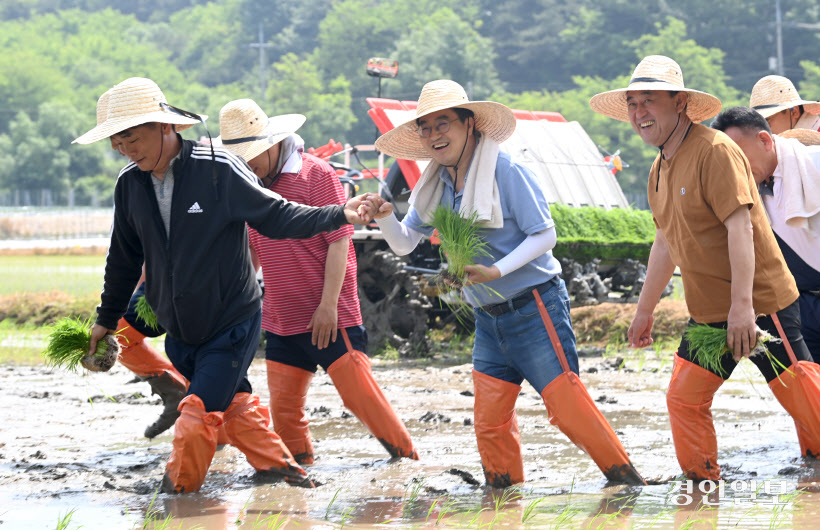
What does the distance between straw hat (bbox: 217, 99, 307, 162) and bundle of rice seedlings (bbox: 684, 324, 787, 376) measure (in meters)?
2.42

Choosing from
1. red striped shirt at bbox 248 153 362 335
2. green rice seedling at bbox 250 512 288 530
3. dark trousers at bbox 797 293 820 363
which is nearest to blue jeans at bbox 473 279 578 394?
red striped shirt at bbox 248 153 362 335

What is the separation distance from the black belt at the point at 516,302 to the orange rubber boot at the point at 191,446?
4.50 feet

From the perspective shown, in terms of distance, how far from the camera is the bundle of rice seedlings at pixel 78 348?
570 centimetres

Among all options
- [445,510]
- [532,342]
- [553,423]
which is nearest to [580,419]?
[553,423]

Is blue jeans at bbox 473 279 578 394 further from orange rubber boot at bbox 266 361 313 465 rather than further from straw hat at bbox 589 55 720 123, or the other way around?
orange rubber boot at bbox 266 361 313 465

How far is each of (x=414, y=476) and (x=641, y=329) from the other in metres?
1.39

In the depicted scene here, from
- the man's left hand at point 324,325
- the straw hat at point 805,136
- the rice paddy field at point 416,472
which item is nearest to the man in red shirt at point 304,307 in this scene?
the man's left hand at point 324,325

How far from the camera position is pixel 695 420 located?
17.2 feet

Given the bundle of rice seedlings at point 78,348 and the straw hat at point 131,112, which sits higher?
the straw hat at point 131,112

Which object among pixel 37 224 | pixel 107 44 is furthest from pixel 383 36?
pixel 37 224

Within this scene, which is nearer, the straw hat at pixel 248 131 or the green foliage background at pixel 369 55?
the straw hat at pixel 248 131

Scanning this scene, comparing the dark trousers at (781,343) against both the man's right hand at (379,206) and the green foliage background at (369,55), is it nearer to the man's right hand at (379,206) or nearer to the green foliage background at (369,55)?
the man's right hand at (379,206)

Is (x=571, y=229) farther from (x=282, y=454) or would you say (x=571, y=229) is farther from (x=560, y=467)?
(x=282, y=454)

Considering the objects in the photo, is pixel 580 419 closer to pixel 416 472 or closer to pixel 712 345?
pixel 712 345
